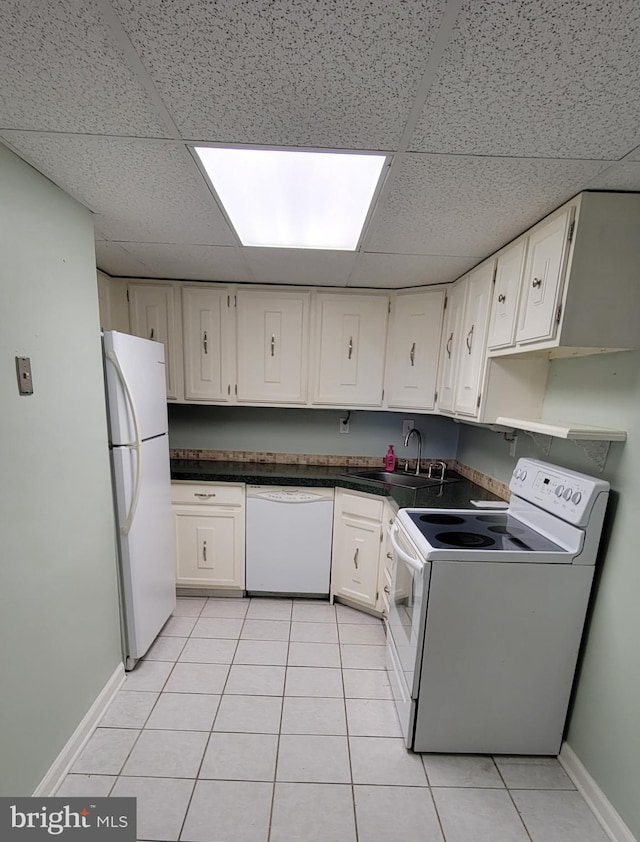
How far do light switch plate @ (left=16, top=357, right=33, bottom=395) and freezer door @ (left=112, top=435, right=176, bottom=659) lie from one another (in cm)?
56

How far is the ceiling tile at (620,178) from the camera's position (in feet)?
3.51

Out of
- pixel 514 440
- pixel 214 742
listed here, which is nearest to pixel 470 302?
pixel 514 440

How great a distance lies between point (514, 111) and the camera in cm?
87

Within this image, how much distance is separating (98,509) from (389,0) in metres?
1.87

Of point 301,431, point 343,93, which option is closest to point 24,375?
point 343,93

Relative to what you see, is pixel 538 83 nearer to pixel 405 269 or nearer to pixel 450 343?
pixel 405 269

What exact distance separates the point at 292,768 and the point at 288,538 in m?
1.21

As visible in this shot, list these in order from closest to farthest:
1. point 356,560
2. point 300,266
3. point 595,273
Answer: point 595,273 < point 300,266 < point 356,560

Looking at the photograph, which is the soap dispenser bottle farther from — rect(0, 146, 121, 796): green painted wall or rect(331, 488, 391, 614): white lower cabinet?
rect(0, 146, 121, 796): green painted wall

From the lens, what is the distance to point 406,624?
1.60 meters

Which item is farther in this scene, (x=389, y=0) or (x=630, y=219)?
(x=630, y=219)

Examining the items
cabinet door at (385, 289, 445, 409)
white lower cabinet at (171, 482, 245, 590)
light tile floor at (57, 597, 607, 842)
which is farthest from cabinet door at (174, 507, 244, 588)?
cabinet door at (385, 289, 445, 409)

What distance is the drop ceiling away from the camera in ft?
2.22

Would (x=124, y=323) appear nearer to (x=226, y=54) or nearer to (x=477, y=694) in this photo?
(x=226, y=54)
